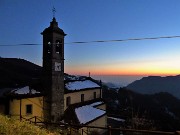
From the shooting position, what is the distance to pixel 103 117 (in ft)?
101

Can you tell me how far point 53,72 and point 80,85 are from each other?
8.52m

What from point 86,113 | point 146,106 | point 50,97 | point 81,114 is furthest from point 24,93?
point 146,106

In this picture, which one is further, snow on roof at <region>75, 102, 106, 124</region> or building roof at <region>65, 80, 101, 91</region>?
building roof at <region>65, 80, 101, 91</region>

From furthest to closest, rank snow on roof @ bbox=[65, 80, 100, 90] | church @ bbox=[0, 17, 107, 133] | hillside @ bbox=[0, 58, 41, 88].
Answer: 1. hillside @ bbox=[0, 58, 41, 88]
2. snow on roof @ bbox=[65, 80, 100, 90]
3. church @ bbox=[0, 17, 107, 133]

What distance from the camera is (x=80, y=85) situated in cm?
3512

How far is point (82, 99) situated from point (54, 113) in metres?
7.68

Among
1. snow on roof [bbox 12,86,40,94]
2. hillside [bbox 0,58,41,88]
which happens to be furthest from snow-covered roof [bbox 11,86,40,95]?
hillside [bbox 0,58,41,88]

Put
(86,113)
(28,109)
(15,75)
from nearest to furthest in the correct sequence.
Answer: (28,109) < (86,113) < (15,75)

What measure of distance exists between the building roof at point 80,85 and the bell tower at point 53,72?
3619 millimetres

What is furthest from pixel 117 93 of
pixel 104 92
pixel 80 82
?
pixel 80 82

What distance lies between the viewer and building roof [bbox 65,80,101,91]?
32.2 metres

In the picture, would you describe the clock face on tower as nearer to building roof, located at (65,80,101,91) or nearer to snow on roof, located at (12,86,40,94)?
snow on roof, located at (12,86,40,94)

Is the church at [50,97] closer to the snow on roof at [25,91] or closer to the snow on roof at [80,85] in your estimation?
the snow on roof at [25,91]

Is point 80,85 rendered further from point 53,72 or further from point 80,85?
point 53,72
